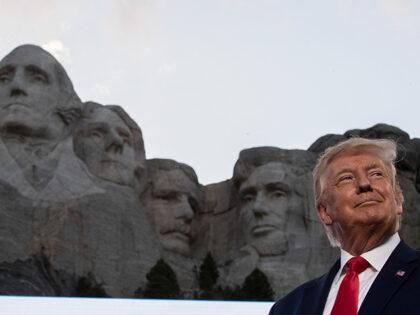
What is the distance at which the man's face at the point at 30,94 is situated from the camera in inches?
349

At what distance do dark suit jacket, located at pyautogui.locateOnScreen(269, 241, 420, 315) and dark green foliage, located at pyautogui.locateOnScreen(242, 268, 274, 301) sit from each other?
634cm

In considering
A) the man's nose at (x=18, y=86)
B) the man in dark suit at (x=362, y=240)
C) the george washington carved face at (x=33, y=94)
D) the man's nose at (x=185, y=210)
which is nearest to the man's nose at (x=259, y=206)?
the man's nose at (x=185, y=210)

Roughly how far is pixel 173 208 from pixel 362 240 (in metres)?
8.14

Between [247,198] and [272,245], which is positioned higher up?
[247,198]

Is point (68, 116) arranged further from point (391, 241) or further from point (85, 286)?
point (391, 241)

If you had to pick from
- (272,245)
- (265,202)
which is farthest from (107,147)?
(272,245)

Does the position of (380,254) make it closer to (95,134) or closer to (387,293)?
(387,293)

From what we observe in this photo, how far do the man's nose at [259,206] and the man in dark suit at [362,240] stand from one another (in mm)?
7460

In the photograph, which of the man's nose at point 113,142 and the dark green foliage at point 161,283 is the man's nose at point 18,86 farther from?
the dark green foliage at point 161,283

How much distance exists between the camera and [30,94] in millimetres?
9023

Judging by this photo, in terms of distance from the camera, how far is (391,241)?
6.10 ft

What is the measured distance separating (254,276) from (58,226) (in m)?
2.03

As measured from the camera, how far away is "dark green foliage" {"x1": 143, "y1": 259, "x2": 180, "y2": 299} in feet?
26.5

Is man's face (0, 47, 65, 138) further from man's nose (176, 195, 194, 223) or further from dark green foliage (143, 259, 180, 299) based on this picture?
dark green foliage (143, 259, 180, 299)
